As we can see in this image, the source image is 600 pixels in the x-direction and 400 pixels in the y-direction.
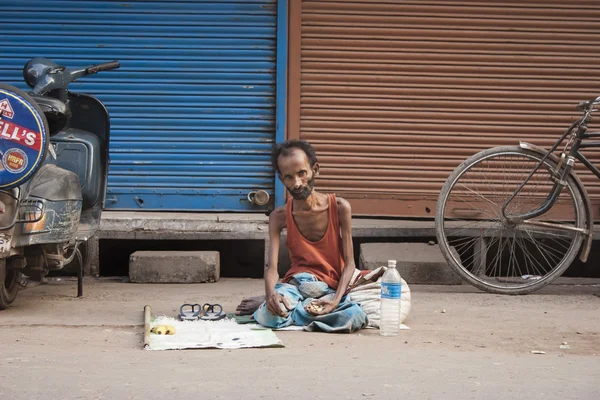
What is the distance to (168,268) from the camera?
7.02 m

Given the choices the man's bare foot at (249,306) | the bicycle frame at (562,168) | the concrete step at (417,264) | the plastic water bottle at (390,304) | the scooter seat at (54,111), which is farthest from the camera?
the concrete step at (417,264)

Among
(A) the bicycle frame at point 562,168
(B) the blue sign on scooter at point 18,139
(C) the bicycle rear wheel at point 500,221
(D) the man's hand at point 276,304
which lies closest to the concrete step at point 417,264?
(C) the bicycle rear wheel at point 500,221

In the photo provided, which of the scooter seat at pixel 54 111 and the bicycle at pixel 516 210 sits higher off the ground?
the scooter seat at pixel 54 111

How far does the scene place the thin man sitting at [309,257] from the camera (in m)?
4.93

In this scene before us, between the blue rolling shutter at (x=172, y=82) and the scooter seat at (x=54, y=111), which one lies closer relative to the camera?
the scooter seat at (x=54, y=111)

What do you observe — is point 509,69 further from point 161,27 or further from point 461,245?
point 161,27

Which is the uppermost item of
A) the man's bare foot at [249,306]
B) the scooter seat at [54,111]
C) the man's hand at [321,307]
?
the scooter seat at [54,111]

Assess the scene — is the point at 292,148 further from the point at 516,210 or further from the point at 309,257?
the point at 516,210

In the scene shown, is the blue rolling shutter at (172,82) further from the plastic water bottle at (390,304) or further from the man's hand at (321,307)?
the plastic water bottle at (390,304)

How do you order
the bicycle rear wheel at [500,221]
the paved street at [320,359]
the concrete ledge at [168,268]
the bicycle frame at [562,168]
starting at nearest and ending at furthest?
the paved street at [320,359] → the bicycle frame at [562,168] → the bicycle rear wheel at [500,221] → the concrete ledge at [168,268]

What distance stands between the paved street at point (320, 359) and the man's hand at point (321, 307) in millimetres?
158

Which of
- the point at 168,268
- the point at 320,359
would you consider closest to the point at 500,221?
the point at 168,268

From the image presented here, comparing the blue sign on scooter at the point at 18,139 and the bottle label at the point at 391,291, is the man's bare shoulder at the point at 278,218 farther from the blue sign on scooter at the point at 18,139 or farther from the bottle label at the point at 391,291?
the blue sign on scooter at the point at 18,139

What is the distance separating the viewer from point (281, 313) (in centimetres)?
488
